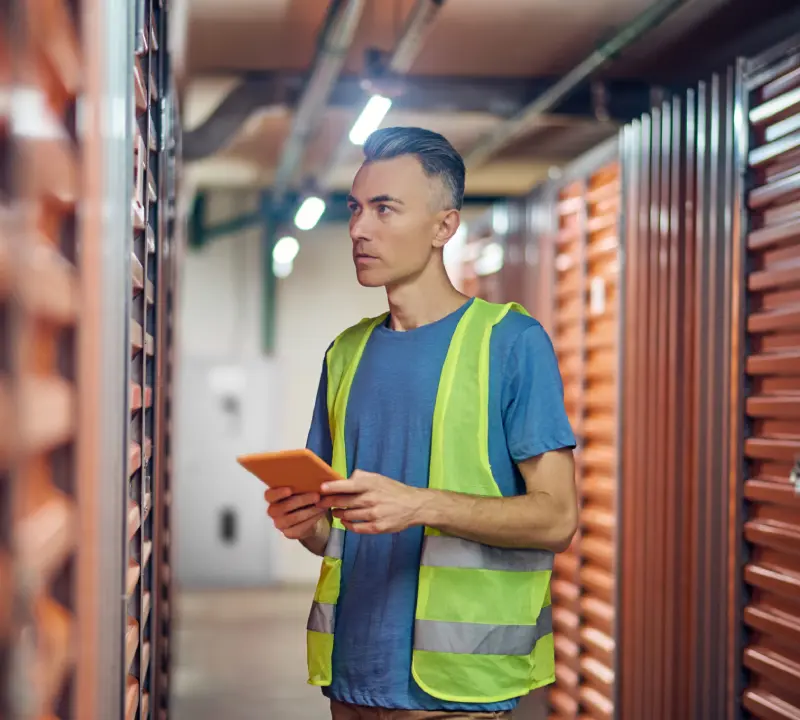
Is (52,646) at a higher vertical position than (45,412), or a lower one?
lower

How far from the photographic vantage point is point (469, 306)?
2.39 metres

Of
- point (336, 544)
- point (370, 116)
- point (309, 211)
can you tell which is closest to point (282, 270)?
point (309, 211)

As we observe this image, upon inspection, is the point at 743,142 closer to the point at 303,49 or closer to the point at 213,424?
the point at 303,49

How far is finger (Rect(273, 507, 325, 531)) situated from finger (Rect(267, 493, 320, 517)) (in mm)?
11

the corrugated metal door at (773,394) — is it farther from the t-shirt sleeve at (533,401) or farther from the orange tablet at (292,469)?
the orange tablet at (292,469)

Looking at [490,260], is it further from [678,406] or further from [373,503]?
[373,503]

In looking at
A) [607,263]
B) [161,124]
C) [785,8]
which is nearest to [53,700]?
[161,124]

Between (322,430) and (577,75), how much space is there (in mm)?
4914

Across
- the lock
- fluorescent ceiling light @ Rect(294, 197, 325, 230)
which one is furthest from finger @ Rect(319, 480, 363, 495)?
fluorescent ceiling light @ Rect(294, 197, 325, 230)

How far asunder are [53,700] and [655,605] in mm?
3831

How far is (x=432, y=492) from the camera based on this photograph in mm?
2113

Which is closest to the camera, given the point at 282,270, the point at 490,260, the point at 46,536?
the point at 46,536

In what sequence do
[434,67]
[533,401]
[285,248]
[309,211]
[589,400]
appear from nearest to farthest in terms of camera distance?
[533,401] → [589,400] → [434,67] → [309,211] → [285,248]

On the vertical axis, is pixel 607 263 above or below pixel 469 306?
above
